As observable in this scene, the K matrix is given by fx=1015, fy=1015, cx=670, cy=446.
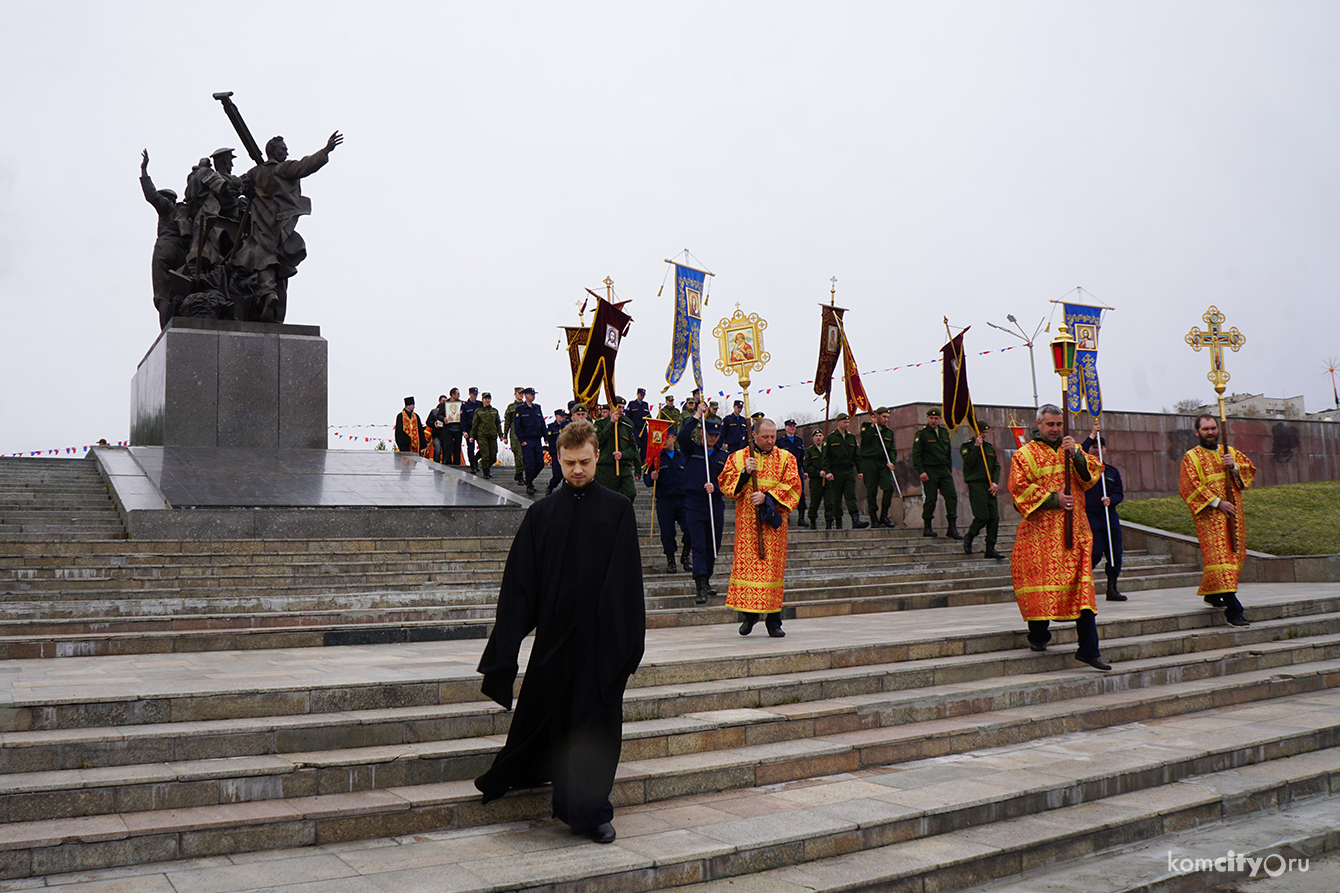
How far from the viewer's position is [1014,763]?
5543 millimetres

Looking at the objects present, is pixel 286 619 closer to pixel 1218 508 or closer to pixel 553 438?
pixel 1218 508

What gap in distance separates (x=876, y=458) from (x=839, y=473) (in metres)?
0.67

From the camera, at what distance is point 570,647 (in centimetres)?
444

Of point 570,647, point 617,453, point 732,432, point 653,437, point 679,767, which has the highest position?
point 653,437

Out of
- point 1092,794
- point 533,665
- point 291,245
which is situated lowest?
point 1092,794

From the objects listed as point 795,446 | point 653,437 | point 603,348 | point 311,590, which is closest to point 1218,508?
point 603,348

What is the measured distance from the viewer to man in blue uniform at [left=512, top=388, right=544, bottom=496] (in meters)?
17.5

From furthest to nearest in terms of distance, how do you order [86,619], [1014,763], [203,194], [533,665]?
[203,194] < [86,619] < [1014,763] < [533,665]

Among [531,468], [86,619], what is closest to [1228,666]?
[86,619]

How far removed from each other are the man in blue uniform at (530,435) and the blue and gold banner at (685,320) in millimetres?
5379

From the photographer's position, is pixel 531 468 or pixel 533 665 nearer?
pixel 533 665

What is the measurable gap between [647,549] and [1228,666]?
22.2 feet

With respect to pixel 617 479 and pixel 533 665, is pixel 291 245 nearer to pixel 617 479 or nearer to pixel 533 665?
pixel 617 479

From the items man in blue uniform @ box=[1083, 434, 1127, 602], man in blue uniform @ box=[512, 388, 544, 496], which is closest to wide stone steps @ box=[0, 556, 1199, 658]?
man in blue uniform @ box=[1083, 434, 1127, 602]
